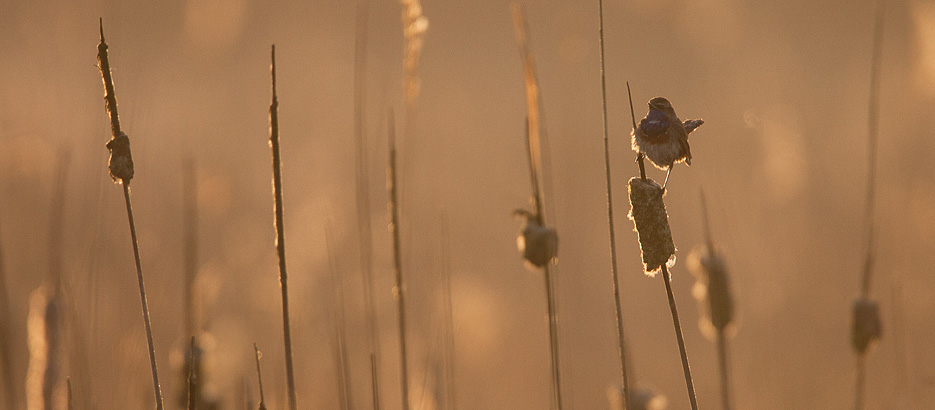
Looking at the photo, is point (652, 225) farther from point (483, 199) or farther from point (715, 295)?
point (483, 199)

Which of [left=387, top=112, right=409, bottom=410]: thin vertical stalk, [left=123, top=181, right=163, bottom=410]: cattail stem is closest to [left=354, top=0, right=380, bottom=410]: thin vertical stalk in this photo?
[left=387, top=112, right=409, bottom=410]: thin vertical stalk

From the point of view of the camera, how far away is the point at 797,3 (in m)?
4.94

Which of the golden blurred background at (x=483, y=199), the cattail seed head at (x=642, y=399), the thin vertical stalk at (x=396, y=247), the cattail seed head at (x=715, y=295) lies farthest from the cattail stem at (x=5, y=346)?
the cattail seed head at (x=715, y=295)

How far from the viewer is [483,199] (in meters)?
4.63

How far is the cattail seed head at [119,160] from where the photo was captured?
1.04m

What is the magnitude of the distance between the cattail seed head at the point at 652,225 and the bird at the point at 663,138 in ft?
0.12

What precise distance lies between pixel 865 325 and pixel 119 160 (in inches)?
62.8

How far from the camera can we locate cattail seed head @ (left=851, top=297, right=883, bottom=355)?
5.51 feet

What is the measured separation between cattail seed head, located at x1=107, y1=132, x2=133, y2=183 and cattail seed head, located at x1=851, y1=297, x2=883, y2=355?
1573mm

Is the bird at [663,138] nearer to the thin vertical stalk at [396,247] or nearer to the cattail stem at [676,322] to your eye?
the cattail stem at [676,322]

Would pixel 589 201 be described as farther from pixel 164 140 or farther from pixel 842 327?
pixel 164 140

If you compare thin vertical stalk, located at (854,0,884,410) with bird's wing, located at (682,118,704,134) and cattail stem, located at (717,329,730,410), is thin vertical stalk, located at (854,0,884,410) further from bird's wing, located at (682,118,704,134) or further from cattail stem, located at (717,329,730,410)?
bird's wing, located at (682,118,704,134)

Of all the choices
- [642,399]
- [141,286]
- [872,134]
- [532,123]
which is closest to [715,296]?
[642,399]

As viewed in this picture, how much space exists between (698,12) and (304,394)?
9.19 ft
